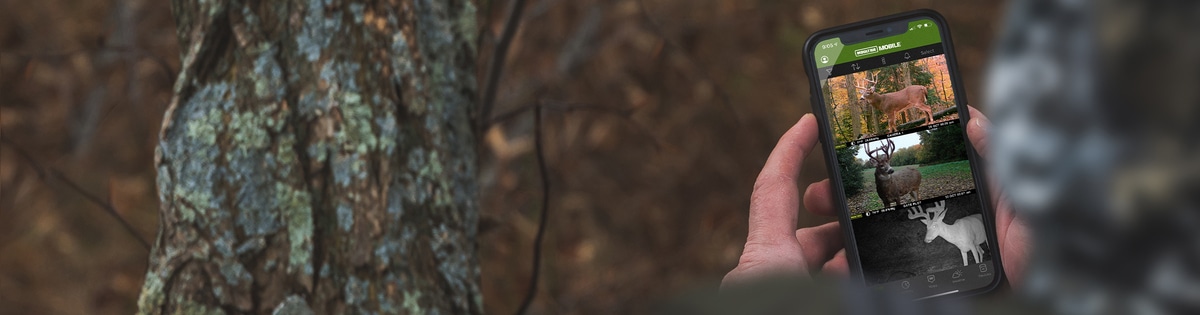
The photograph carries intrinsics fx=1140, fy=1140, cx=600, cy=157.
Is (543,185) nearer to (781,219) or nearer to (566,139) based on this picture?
(781,219)

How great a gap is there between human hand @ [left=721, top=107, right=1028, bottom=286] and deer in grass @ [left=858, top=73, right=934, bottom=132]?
42 mm

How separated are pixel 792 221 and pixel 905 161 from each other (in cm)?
12

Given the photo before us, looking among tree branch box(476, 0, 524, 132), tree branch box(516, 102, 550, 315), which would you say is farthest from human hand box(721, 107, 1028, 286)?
tree branch box(476, 0, 524, 132)

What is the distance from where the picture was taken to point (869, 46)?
0.96 metres

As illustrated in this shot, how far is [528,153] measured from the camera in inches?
84.3

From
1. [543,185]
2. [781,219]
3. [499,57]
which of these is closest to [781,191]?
[781,219]

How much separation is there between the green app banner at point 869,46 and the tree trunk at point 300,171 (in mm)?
359

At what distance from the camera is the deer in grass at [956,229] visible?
912mm

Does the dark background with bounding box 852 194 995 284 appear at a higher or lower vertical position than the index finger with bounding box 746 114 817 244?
lower

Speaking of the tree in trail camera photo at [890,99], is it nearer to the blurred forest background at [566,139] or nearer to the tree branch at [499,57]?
the tree branch at [499,57]

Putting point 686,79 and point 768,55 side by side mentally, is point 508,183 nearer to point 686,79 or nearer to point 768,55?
point 686,79

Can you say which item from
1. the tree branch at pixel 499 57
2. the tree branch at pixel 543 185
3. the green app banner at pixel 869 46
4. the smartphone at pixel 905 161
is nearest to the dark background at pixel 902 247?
the smartphone at pixel 905 161

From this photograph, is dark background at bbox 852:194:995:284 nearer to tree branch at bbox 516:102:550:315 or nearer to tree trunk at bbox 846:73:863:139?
tree trunk at bbox 846:73:863:139

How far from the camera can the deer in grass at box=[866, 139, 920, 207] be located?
0.92 metres
